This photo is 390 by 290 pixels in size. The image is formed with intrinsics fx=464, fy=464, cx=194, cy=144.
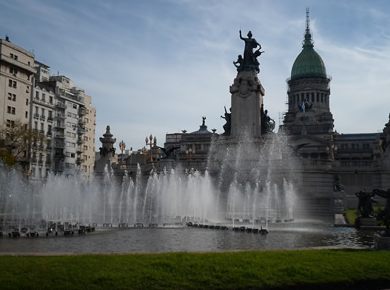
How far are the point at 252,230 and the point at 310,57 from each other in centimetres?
11733

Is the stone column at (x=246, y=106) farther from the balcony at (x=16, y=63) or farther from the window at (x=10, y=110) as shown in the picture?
the window at (x=10, y=110)

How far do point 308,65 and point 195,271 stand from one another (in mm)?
128087

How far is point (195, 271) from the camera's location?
12320mm

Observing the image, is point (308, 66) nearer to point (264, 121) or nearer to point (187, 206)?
point (264, 121)

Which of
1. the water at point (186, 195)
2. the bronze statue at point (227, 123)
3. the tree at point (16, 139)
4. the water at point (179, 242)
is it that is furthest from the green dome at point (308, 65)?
the water at point (179, 242)

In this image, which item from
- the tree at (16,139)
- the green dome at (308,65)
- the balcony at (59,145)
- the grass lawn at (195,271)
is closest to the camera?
the grass lawn at (195,271)

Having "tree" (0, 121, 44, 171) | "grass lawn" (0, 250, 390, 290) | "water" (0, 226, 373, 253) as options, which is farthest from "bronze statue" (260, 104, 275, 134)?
"grass lawn" (0, 250, 390, 290)

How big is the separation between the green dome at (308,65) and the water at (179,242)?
11162 cm

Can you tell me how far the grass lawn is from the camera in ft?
36.8

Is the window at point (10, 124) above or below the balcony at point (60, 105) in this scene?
below

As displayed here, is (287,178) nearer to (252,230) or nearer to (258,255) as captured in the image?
(252,230)

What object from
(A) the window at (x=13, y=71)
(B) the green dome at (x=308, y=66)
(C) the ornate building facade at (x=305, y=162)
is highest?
(B) the green dome at (x=308, y=66)

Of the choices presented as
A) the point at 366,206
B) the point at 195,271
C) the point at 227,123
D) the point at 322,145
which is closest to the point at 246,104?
the point at 227,123

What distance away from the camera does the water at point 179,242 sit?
60.7ft
